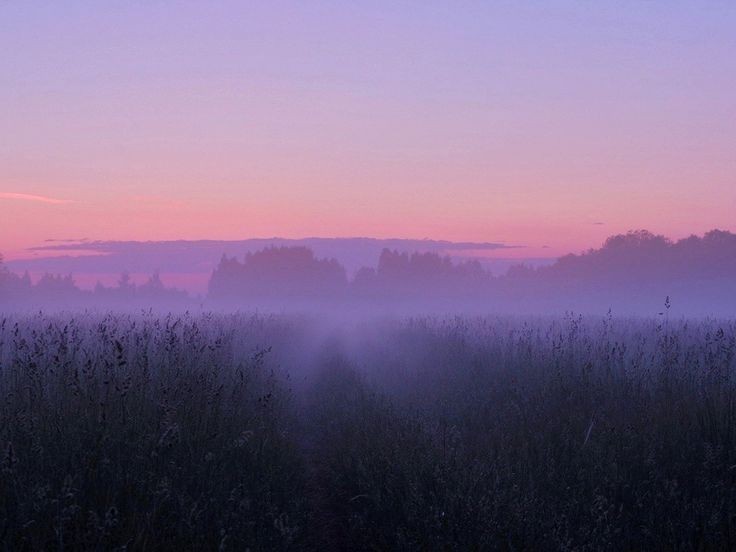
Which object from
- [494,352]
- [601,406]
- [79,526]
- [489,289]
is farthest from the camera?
[489,289]

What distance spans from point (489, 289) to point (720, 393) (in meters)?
88.2

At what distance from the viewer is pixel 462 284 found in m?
103

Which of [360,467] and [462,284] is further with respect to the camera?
[462,284]

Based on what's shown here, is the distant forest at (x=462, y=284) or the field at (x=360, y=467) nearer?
the field at (x=360, y=467)

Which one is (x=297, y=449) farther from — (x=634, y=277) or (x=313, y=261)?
(x=313, y=261)

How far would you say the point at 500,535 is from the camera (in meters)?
Result: 5.04

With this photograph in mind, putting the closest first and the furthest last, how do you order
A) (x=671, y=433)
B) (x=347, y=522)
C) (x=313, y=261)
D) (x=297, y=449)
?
(x=347, y=522) → (x=671, y=433) → (x=297, y=449) → (x=313, y=261)

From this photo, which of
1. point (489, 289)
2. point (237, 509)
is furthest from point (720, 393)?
point (489, 289)

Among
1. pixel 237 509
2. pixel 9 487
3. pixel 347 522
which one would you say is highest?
pixel 9 487

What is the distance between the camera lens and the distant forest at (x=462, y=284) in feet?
231

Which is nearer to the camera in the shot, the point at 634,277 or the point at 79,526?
the point at 79,526

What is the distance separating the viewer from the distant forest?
231ft

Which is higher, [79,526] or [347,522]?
[79,526]

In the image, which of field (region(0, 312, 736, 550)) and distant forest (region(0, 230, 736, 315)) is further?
distant forest (region(0, 230, 736, 315))
